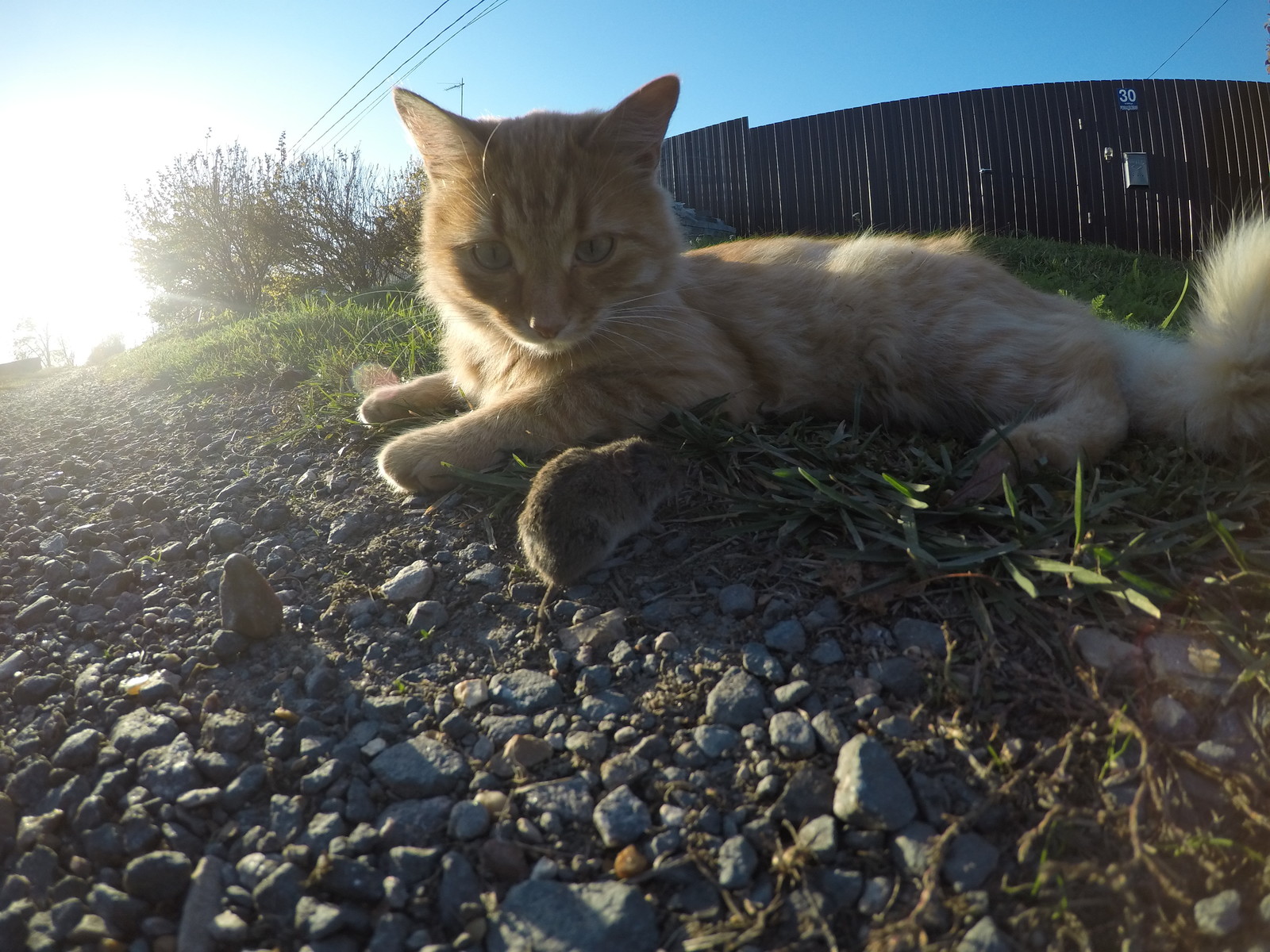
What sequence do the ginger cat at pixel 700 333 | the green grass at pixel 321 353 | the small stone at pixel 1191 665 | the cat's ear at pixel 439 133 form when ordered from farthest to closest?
the green grass at pixel 321 353
the cat's ear at pixel 439 133
the ginger cat at pixel 700 333
the small stone at pixel 1191 665

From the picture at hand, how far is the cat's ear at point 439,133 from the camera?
7.43 feet

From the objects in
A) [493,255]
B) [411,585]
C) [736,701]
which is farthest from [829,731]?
[493,255]

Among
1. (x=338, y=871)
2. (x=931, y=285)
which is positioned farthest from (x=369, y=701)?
(x=931, y=285)

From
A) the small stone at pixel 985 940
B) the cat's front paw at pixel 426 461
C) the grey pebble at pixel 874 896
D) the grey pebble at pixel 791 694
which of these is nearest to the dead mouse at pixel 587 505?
the cat's front paw at pixel 426 461

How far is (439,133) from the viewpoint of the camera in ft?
7.68

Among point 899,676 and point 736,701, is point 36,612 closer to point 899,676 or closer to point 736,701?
A: point 736,701

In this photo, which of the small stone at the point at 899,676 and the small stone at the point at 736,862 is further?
the small stone at the point at 899,676

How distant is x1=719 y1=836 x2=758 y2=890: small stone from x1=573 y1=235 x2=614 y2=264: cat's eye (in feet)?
5.84

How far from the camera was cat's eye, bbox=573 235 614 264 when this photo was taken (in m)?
2.29

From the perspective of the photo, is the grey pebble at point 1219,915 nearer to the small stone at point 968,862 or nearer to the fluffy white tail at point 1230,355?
the small stone at point 968,862

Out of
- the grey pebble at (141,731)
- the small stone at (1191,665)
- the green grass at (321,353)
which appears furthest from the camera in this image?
the green grass at (321,353)

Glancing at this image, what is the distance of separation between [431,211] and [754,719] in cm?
211

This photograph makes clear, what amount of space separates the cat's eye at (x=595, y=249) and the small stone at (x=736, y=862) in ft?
5.84

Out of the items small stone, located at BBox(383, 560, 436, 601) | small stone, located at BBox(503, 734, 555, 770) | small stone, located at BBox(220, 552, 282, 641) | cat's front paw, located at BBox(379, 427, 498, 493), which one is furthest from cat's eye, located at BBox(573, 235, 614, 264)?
small stone, located at BBox(503, 734, 555, 770)
